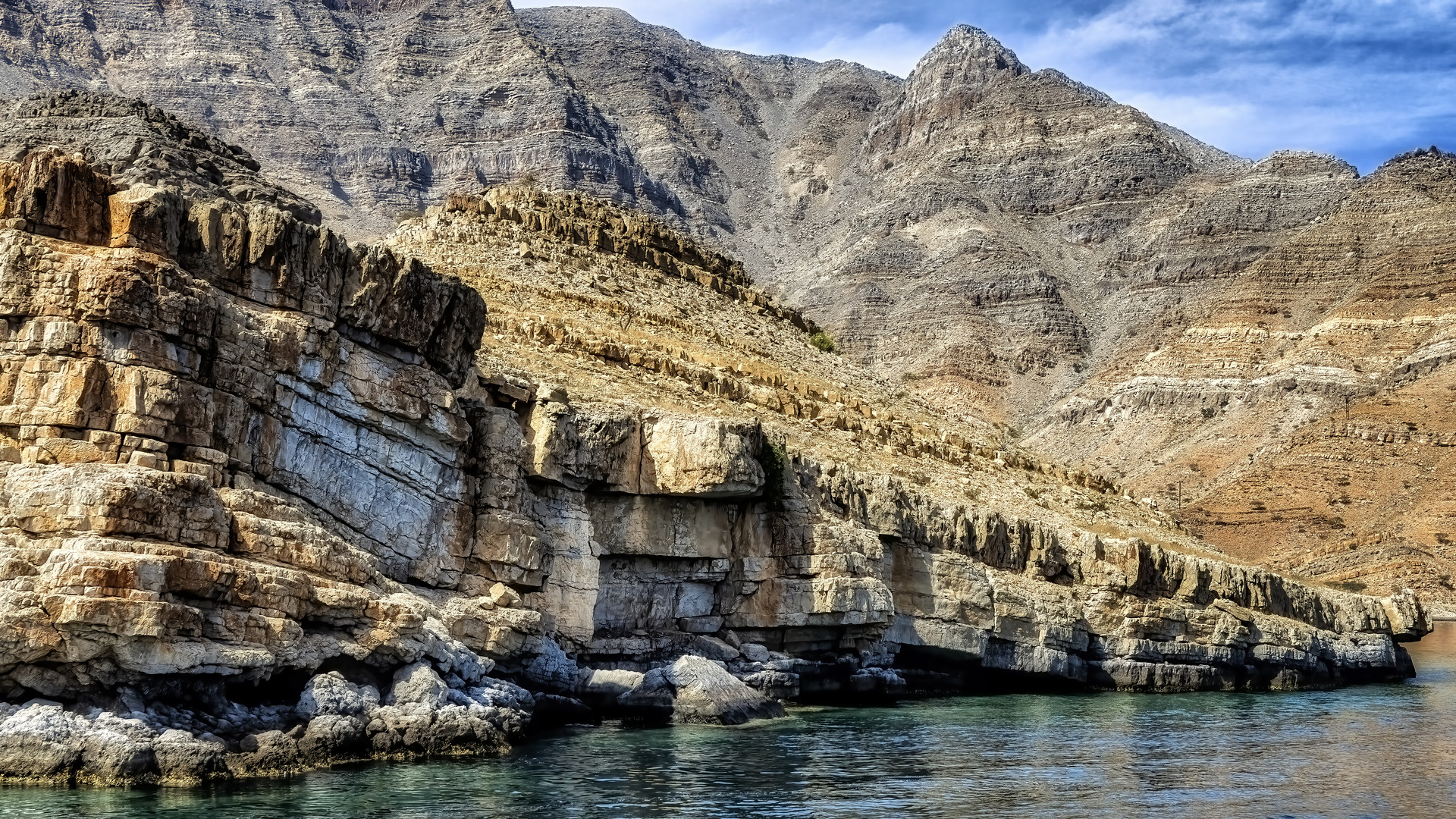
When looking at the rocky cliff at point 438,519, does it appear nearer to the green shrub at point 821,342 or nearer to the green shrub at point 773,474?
the green shrub at point 773,474

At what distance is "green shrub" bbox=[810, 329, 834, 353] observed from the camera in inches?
2867

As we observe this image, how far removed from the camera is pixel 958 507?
47906 mm

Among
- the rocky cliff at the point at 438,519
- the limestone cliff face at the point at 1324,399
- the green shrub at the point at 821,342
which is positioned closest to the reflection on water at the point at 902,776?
the rocky cliff at the point at 438,519

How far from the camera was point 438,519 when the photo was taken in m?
34.0

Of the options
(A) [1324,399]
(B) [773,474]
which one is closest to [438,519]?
(B) [773,474]

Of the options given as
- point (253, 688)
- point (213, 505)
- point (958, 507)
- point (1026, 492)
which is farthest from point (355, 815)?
point (1026, 492)

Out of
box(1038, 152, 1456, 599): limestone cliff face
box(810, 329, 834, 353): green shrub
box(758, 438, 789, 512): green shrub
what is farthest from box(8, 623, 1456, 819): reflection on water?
box(1038, 152, 1456, 599): limestone cliff face

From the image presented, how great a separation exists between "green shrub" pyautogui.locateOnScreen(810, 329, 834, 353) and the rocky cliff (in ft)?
44.1

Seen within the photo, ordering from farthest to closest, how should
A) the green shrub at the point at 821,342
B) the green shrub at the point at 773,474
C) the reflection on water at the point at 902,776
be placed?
the green shrub at the point at 821,342 < the green shrub at the point at 773,474 < the reflection on water at the point at 902,776

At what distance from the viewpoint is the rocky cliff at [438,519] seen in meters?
24.6

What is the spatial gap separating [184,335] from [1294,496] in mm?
109463

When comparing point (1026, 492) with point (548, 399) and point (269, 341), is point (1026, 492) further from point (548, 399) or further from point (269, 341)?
point (269, 341)

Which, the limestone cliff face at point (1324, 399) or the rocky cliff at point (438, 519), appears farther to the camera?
the limestone cliff face at point (1324, 399)

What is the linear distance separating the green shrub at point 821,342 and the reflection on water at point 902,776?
1278 inches
